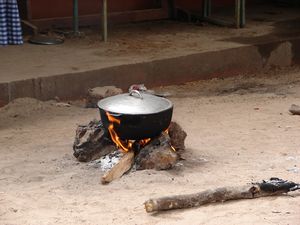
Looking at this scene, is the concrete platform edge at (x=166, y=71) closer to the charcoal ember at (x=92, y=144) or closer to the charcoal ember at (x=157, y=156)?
the charcoal ember at (x=92, y=144)

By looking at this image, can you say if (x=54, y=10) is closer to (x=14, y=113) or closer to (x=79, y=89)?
(x=79, y=89)

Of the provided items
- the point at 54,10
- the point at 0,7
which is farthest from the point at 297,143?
the point at 54,10

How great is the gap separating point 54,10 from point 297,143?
18.8ft

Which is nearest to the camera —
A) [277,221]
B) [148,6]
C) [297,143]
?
[277,221]

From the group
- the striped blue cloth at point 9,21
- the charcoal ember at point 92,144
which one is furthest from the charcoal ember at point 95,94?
the charcoal ember at point 92,144

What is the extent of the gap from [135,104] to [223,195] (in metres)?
1.13

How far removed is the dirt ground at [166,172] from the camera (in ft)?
15.8

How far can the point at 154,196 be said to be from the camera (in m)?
5.14

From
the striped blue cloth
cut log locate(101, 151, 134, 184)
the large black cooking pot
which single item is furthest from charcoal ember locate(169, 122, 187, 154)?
the striped blue cloth

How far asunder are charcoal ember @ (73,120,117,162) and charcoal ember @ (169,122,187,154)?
520 mm

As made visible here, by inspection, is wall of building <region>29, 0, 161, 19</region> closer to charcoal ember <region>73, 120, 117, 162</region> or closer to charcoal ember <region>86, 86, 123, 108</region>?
charcoal ember <region>86, 86, 123, 108</region>

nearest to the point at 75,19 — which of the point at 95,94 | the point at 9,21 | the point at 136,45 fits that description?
the point at 136,45

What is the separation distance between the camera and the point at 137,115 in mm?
5504

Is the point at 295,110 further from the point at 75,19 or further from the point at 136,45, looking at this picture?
the point at 75,19
